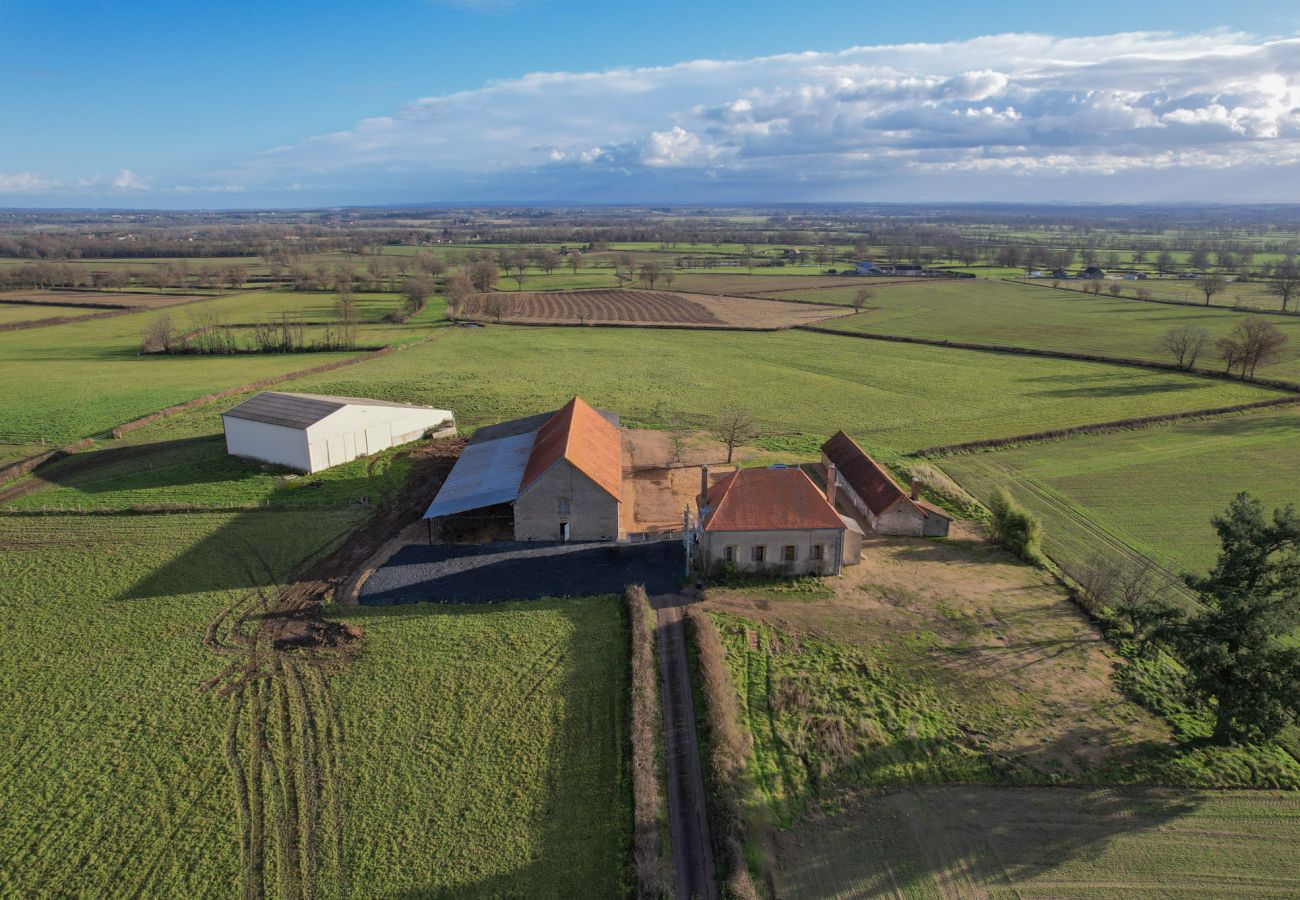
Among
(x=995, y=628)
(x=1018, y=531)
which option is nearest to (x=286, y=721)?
(x=995, y=628)

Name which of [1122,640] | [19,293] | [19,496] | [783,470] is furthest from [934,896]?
[19,293]

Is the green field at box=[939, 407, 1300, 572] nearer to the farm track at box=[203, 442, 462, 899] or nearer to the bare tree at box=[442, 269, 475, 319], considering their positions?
the farm track at box=[203, 442, 462, 899]

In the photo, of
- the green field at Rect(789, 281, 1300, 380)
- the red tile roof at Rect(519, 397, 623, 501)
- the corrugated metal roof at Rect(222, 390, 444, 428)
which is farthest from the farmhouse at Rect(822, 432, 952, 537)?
the green field at Rect(789, 281, 1300, 380)

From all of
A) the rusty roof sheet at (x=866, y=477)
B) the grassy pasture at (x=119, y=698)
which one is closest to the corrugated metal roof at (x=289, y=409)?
the grassy pasture at (x=119, y=698)

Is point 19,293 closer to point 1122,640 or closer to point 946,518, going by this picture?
point 946,518

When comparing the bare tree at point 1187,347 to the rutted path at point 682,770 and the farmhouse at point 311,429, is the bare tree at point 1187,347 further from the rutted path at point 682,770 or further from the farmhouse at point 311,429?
the farmhouse at point 311,429
